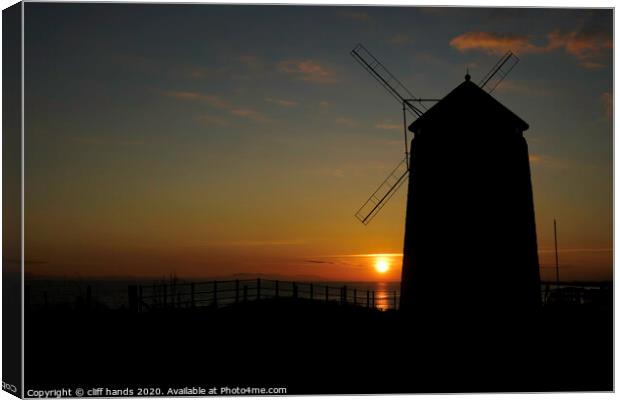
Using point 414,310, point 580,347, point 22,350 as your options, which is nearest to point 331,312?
point 414,310

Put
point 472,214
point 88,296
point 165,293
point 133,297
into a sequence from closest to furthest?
point 472,214
point 133,297
point 88,296
point 165,293

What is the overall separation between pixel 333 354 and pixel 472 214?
332 cm

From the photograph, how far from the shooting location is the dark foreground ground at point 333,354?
11930mm

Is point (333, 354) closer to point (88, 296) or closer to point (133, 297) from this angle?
point (133, 297)

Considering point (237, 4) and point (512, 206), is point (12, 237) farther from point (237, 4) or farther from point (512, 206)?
point (512, 206)

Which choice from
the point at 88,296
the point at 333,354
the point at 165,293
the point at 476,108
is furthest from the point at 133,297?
the point at 476,108

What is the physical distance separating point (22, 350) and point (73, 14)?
428 centimetres

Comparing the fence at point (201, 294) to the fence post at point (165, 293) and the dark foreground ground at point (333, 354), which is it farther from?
the dark foreground ground at point (333, 354)

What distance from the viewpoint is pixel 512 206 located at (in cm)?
1412

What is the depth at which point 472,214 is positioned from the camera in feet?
46.0

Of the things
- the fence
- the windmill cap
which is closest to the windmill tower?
the windmill cap

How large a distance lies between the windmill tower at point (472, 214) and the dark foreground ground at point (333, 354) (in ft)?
1.37

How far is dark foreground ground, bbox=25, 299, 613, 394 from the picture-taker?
39.1 feet

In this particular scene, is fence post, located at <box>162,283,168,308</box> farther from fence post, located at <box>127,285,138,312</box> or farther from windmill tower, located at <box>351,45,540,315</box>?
windmill tower, located at <box>351,45,540,315</box>
